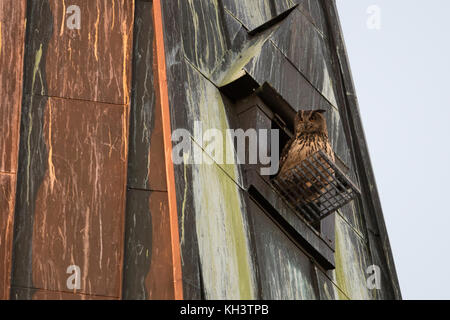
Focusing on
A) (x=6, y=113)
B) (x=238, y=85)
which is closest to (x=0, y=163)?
(x=6, y=113)

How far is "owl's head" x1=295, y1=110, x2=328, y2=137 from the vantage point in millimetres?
13469

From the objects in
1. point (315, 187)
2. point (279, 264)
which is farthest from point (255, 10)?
point (279, 264)

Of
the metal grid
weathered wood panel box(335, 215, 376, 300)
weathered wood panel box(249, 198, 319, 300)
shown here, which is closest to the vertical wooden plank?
weathered wood panel box(249, 198, 319, 300)

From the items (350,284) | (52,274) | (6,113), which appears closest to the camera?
(52,274)

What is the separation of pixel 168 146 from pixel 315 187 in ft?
6.17

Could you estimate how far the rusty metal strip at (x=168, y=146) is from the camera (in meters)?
11.5

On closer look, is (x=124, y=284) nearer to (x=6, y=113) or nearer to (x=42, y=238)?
(x=42, y=238)

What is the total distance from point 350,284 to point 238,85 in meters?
2.59

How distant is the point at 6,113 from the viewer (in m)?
13.0

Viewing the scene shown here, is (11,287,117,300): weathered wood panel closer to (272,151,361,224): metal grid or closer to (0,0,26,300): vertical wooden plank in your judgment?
(0,0,26,300): vertical wooden plank

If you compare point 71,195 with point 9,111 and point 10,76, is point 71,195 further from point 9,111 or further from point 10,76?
point 10,76

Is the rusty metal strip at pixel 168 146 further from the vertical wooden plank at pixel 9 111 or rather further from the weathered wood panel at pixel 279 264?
the vertical wooden plank at pixel 9 111

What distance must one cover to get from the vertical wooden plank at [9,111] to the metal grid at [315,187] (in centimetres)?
268

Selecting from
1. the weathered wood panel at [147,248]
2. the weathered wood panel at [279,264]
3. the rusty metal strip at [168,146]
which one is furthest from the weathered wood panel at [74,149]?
the weathered wood panel at [279,264]
